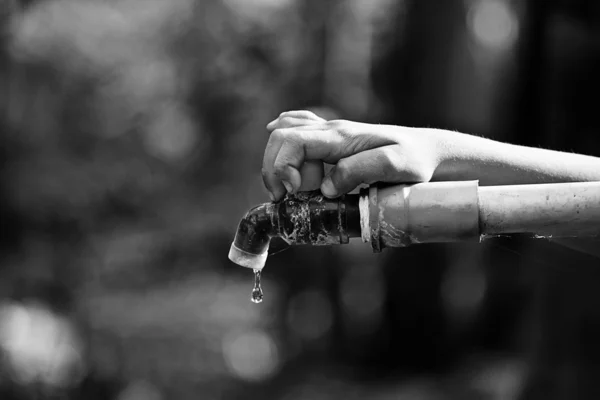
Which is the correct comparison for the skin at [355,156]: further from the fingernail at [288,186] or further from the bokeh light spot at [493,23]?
the bokeh light spot at [493,23]

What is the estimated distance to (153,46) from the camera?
1005 cm

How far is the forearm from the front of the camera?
187 centimetres

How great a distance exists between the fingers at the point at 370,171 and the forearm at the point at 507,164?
0.26m

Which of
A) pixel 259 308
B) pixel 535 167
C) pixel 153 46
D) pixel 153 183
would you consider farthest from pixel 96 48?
pixel 535 167

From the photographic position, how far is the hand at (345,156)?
1.59 m

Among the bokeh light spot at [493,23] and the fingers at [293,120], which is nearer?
the fingers at [293,120]

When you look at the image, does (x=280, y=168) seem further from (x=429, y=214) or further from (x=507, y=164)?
(x=507, y=164)

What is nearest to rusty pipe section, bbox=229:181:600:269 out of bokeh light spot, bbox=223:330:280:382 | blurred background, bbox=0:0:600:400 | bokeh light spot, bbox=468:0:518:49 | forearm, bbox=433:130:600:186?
forearm, bbox=433:130:600:186

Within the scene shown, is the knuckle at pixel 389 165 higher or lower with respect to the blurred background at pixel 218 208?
higher

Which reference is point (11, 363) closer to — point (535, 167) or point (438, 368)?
point (438, 368)

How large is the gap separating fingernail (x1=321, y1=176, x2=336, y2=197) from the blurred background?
240 inches

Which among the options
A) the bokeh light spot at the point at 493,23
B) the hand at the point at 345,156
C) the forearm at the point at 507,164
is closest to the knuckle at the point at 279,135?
the hand at the point at 345,156

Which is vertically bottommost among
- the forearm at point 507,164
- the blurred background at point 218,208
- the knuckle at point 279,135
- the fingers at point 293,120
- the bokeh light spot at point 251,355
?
the bokeh light spot at point 251,355

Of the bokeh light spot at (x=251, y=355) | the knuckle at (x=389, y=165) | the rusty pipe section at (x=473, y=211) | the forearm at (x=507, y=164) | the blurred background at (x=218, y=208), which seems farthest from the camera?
the bokeh light spot at (x=251, y=355)
